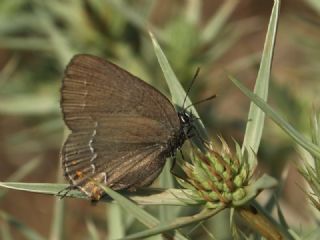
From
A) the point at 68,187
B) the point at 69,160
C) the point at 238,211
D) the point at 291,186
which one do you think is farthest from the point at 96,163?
the point at 291,186

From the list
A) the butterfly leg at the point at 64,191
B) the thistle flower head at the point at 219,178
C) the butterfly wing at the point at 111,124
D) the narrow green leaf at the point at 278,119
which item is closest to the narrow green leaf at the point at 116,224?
the butterfly wing at the point at 111,124

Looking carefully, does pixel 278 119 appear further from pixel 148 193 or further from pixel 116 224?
pixel 116 224

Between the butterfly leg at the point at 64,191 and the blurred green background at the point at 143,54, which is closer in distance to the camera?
the butterfly leg at the point at 64,191

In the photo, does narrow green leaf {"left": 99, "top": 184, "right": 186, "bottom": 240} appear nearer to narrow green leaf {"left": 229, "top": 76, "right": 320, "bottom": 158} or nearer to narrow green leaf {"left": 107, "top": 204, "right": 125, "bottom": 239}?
narrow green leaf {"left": 229, "top": 76, "right": 320, "bottom": 158}

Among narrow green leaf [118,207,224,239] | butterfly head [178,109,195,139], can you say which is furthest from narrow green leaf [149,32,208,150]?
narrow green leaf [118,207,224,239]

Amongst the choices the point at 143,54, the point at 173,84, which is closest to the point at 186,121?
the point at 173,84

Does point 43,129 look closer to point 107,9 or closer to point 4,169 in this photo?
point 107,9

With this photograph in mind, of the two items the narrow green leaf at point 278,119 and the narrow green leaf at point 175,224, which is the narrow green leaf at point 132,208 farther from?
the narrow green leaf at point 278,119
